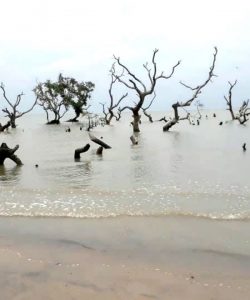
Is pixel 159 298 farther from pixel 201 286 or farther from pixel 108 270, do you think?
pixel 108 270

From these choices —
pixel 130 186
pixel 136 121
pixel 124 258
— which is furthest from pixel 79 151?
pixel 136 121

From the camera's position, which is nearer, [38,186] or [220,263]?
[220,263]

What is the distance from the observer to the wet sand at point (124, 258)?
4703mm

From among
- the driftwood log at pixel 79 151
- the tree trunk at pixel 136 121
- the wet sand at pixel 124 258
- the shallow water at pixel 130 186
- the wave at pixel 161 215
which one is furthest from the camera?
the tree trunk at pixel 136 121

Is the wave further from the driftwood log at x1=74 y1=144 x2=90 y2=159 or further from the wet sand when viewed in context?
the driftwood log at x1=74 y1=144 x2=90 y2=159

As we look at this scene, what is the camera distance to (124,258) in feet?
18.9

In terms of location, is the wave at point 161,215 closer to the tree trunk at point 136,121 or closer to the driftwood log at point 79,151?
the driftwood log at point 79,151

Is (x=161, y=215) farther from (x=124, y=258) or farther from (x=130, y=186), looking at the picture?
(x=130, y=186)

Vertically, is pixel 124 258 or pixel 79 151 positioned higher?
pixel 79 151

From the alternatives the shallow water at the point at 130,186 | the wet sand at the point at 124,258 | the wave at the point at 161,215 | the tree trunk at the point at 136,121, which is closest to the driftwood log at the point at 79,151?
the shallow water at the point at 130,186

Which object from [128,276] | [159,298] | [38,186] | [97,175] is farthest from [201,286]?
[97,175]

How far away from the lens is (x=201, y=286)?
4.77m

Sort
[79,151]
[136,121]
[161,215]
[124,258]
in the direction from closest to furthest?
[124,258] → [161,215] → [79,151] → [136,121]

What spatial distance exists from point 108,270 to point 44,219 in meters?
3.11
